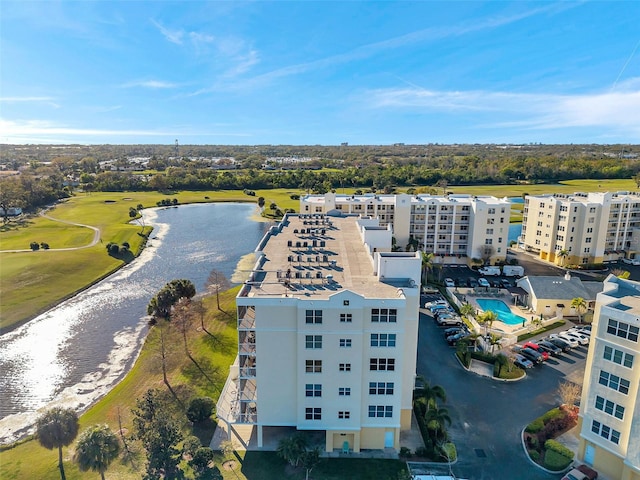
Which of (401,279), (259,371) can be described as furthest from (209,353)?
(401,279)

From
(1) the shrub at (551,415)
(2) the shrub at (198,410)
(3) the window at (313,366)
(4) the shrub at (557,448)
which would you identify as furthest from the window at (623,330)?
(2) the shrub at (198,410)

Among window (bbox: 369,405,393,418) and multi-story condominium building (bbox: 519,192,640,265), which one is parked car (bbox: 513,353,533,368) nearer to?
window (bbox: 369,405,393,418)

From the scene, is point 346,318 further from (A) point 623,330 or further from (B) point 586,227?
(B) point 586,227

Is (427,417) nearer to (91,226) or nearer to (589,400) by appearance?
(589,400)

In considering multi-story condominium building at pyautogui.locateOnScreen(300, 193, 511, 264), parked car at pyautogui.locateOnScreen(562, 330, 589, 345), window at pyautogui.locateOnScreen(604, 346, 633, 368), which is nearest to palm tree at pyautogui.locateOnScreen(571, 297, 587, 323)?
parked car at pyautogui.locateOnScreen(562, 330, 589, 345)

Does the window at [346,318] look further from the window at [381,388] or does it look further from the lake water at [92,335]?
the lake water at [92,335]

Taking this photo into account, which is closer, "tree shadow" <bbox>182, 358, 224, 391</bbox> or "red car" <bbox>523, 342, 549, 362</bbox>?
"tree shadow" <bbox>182, 358, 224, 391</bbox>

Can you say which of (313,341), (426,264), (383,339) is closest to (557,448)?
(383,339)
